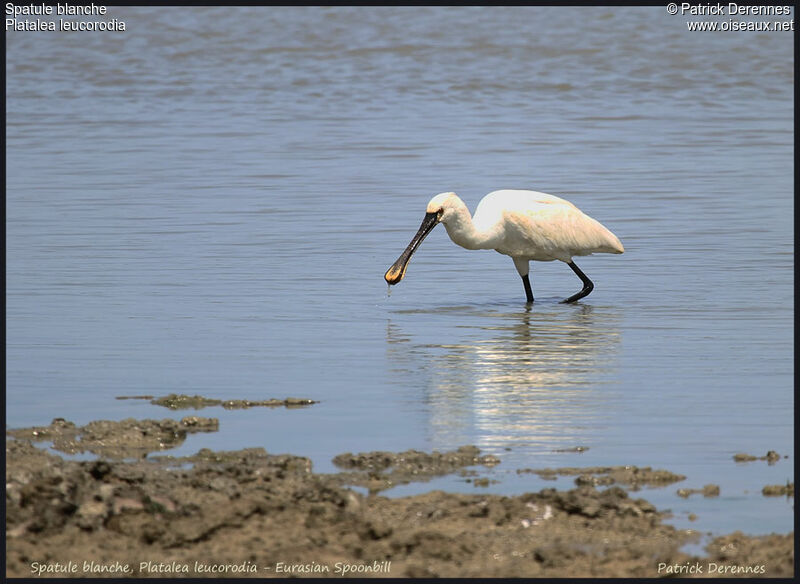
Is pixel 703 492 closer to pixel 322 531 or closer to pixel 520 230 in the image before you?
pixel 322 531

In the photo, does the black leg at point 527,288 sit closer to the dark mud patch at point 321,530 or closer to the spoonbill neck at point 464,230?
the spoonbill neck at point 464,230

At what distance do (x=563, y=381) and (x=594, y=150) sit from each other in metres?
13.4

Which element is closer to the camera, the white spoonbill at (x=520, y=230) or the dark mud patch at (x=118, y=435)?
the dark mud patch at (x=118, y=435)

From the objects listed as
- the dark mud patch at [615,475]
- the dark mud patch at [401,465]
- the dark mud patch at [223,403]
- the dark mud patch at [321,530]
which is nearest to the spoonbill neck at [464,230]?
the dark mud patch at [223,403]

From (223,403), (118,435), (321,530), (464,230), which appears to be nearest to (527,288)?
(464,230)

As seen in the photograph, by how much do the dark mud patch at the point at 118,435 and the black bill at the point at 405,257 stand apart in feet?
15.1

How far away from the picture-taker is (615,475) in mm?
6914

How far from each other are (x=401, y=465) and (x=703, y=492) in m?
1.30

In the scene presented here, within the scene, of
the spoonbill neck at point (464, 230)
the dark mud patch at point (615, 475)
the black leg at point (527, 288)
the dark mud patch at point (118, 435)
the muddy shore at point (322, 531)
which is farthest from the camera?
the black leg at point (527, 288)

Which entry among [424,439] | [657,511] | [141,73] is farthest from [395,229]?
[141,73]

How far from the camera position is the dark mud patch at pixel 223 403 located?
27.6 ft

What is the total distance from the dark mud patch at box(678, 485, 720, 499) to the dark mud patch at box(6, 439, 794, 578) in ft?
0.99

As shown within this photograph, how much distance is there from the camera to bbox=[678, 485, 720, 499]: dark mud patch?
669cm

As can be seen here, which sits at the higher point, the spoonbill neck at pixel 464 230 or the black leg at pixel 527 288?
the spoonbill neck at pixel 464 230
